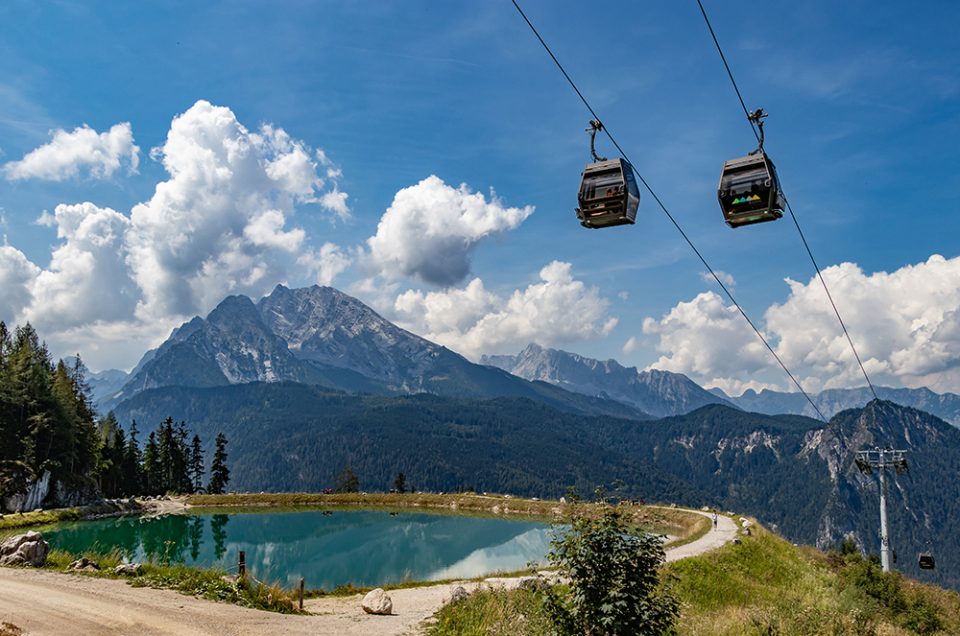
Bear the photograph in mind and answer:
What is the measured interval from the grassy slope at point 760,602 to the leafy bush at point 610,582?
5.57 ft

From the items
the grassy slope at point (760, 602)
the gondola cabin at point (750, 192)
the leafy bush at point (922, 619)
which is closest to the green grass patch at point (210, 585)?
the grassy slope at point (760, 602)

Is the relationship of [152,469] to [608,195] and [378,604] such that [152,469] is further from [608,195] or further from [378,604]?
[608,195]

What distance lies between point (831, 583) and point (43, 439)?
9533cm

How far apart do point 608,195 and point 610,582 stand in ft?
37.5

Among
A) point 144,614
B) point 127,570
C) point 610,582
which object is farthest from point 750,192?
point 127,570

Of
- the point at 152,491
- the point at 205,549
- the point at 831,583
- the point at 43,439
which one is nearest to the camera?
the point at 831,583

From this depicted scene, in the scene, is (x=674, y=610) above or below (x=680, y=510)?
above

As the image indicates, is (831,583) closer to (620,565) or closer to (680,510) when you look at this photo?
(680,510)

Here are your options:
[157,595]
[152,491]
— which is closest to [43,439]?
[152,491]

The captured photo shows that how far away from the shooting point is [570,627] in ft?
47.2

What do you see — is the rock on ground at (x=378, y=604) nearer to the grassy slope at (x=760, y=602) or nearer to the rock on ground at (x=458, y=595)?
the grassy slope at (x=760, y=602)

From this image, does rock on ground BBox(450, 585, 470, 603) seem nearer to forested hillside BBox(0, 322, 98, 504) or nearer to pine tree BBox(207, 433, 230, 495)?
forested hillside BBox(0, 322, 98, 504)

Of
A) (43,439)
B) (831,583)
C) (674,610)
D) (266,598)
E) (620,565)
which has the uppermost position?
(43,439)

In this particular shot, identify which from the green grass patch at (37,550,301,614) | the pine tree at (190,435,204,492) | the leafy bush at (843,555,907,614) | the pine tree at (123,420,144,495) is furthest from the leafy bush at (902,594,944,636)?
the pine tree at (190,435,204,492)
